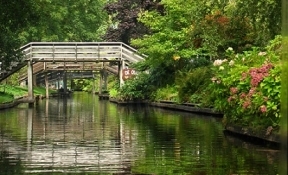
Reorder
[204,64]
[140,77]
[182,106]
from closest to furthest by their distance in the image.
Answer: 1. [182,106]
2. [204,64]
3. [140,77]

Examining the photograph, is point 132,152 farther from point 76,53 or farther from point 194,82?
point 76,53

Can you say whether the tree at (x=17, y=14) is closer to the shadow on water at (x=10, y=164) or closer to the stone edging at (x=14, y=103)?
the shadow on water at (x=10, y=164)

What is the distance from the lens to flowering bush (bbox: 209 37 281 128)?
1502 centimetres

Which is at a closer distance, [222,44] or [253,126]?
[253,126]

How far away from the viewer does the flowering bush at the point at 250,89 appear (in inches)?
591

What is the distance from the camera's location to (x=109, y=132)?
18.9 m

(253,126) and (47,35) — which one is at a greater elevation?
(47,35)

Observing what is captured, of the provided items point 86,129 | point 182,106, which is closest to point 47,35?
point 182,106

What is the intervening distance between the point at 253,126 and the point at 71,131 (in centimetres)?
628

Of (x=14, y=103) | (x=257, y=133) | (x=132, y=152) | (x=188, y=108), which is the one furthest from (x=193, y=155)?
(x=14, y=103)

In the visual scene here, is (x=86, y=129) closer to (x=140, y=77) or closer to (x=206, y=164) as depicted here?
(x=206, y=164)

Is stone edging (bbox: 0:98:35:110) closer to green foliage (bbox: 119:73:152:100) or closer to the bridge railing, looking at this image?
the bridge railing

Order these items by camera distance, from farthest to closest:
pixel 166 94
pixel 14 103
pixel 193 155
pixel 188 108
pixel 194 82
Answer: pixel 14 103
pixel 166 94
pixel 194 82
pixel 188 108
pixel 193 155

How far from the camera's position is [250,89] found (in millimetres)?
16719
